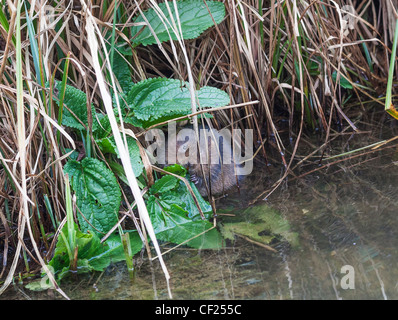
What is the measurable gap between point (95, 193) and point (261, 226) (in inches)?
26.3

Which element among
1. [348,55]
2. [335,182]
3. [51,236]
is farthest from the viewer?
[348,55]

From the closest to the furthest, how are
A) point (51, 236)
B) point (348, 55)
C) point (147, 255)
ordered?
point (147, 255)
point (51, 236)
point (348, 55)

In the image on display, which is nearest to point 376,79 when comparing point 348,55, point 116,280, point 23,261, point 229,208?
point 348,55

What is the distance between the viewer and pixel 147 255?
65.7 inches

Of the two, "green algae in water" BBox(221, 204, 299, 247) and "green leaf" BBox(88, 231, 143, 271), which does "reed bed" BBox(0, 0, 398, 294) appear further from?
"green algae in water" BBox(221, 204, 299, 247)

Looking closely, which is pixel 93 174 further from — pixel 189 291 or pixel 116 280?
pixel 189 291

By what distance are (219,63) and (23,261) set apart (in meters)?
1.33

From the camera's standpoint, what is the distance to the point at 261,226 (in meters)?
1.75

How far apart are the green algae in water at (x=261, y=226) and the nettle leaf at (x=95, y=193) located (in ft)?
1.48

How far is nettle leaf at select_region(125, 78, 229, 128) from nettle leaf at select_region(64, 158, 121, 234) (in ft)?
0.91

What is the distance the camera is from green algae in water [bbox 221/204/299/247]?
5.41 feet

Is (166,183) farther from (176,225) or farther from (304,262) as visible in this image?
(304,262)
